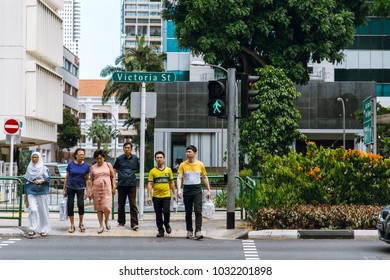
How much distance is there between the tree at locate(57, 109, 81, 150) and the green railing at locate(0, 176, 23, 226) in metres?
75.7

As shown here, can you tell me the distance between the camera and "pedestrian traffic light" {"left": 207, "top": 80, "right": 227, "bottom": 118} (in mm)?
16891

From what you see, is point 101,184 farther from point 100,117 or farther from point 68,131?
point 100,117

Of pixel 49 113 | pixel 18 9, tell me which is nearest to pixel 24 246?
pixel 18 9

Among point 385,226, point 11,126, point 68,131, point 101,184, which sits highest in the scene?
point 68,131

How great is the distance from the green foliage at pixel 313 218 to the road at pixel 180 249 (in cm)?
97

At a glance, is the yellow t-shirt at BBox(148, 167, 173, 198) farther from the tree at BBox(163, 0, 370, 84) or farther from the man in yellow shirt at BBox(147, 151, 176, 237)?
the tree at BBox(163, 0, 370, 84)

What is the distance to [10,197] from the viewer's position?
63.0 ft

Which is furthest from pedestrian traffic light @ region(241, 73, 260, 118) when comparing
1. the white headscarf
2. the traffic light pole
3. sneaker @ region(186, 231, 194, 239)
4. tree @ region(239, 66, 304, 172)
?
tree @ region(239, 66, 304, 172)

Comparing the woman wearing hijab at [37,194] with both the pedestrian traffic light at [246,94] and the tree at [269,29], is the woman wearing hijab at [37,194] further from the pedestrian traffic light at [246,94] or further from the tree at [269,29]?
the tree at [269,29]

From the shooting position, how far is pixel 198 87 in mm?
57406

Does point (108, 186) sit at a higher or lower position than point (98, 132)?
lower

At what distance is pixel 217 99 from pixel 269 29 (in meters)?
25.7

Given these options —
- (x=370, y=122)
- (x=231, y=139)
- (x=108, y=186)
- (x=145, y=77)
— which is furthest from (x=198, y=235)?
(x=370, y=122)
